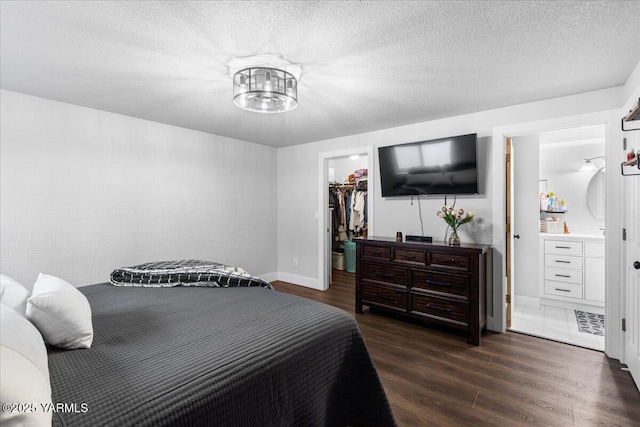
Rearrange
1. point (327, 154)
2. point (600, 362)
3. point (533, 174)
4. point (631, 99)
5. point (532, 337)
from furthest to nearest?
point (327, 154)
point (533, 174)
point (532, 337)
point (600, 362)
point (631, 99)

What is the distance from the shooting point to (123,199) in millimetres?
3432

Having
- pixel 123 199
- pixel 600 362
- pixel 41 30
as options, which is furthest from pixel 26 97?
pixel 600 362

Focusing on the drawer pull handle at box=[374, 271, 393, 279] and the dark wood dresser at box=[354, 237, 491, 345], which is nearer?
the dark wood dresser at box=[354, 237, 491, 345]

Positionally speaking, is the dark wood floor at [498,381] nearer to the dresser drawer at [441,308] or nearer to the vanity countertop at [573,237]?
the dresser drawer at [441,308]

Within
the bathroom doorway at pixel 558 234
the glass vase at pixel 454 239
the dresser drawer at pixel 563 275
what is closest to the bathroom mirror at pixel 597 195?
the bathroom doorway at pixel 558 234

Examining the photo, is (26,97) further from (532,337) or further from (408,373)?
(532,337)

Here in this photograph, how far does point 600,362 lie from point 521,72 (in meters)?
2.41

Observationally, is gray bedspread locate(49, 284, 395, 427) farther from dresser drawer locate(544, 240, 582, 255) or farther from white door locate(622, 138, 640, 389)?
dresser drawer locate(544, 240, 582, 255)

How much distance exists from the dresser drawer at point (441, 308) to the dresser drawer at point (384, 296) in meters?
0.12

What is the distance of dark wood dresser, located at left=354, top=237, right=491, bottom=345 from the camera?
291cm

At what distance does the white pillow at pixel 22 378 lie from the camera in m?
0.73

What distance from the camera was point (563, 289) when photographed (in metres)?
3.86

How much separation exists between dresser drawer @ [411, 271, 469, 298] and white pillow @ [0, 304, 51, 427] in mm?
2955

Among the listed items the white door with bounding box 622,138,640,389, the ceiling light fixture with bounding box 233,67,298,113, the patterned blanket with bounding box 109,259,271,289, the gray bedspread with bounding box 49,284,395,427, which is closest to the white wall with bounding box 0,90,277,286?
the patterned blanket with bounding box 109,259,271,289
